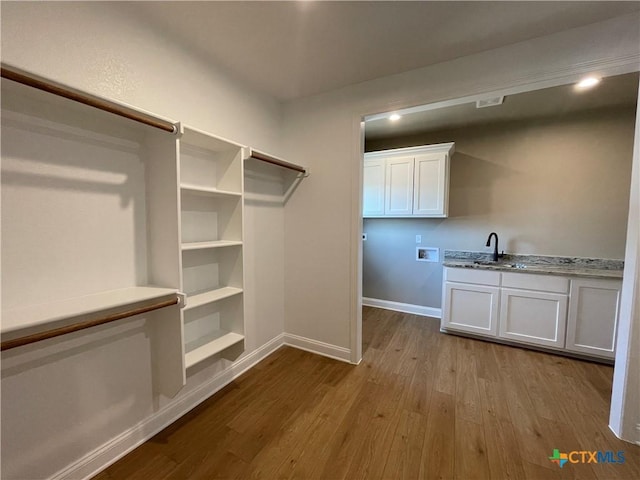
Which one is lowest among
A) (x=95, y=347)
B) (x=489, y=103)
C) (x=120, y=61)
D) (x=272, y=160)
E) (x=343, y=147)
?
(x=95, y=347)

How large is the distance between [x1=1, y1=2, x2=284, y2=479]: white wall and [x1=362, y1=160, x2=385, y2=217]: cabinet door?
2.29 metres

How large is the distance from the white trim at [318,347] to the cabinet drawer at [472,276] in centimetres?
163

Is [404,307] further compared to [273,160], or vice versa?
[404,307]

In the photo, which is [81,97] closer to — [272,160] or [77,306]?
[77,306]

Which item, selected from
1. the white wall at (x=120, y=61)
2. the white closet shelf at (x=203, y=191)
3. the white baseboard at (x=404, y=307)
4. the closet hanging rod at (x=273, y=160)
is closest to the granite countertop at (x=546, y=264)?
the white baseboard at (x=404, y=307)

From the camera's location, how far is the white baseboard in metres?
3.85

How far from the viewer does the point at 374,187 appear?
3846 mm

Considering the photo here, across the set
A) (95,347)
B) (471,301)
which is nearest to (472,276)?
(471,301)

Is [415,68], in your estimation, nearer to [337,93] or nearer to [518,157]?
[337,93]

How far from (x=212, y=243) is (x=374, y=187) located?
269 centimetres

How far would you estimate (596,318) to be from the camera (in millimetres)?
2562

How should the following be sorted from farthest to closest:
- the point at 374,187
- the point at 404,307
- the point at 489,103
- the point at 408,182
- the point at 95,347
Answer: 1. the point at 404,307
2. the point at 374,187
3. the point at 408,182
4. the point at 489,103
5. the point at 95,347

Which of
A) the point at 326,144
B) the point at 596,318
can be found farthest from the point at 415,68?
the point at 596,318

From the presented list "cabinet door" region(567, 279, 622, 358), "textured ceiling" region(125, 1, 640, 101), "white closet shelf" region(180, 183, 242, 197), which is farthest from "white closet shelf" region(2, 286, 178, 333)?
"cabinet door" region(567, 279, 622, 358)
